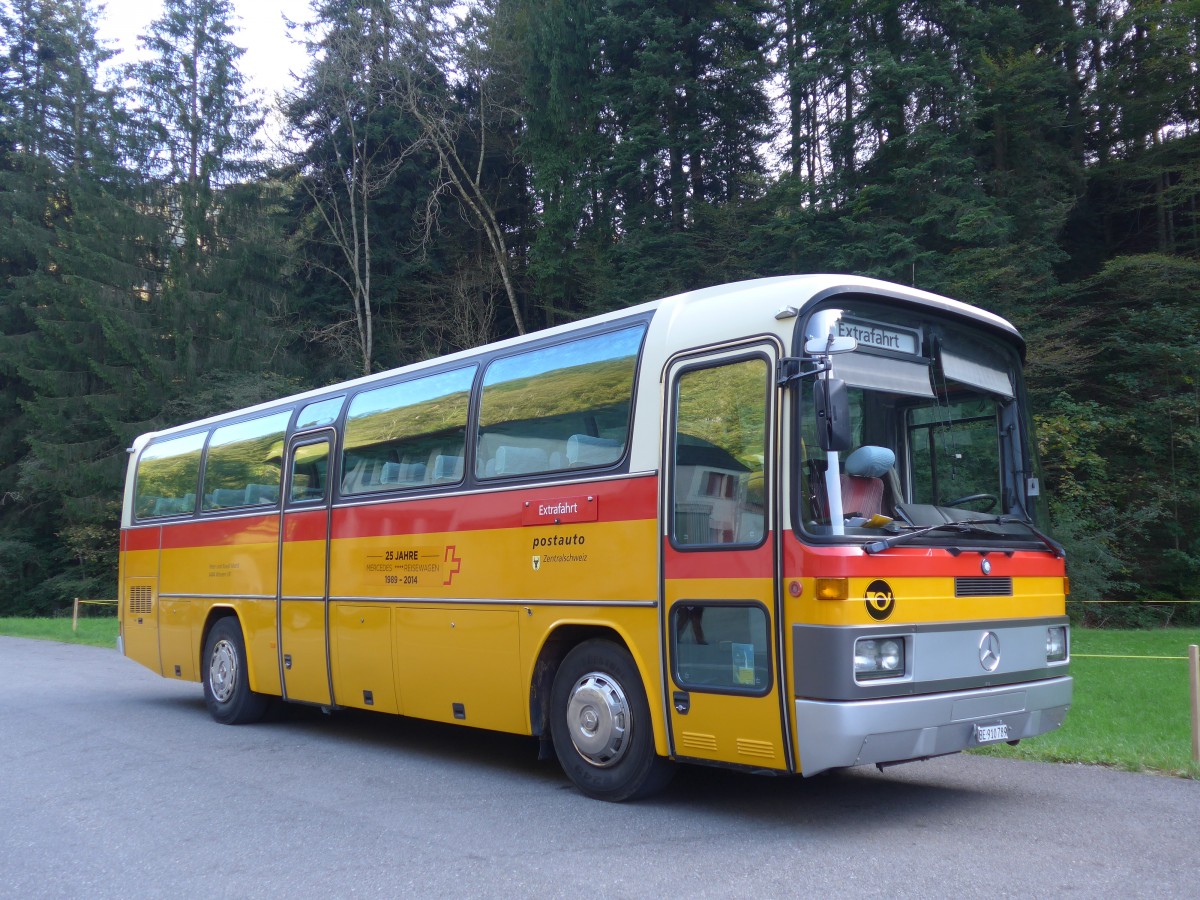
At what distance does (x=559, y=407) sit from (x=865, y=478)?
2.50 meters

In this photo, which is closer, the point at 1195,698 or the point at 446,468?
the point at 1195,698

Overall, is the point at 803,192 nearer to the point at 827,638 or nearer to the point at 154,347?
the point at 827,638

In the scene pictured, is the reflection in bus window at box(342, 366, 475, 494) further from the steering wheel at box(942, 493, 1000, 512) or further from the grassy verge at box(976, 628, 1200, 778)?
the grassy verge at box(976, 628, 1200, 778)

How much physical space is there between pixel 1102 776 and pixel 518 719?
4.31m

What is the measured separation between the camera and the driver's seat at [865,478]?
6535mm

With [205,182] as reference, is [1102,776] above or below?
below

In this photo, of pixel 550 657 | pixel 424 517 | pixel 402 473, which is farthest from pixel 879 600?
pixel 402 473

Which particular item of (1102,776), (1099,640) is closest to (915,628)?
(1102,776)

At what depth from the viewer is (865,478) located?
668 cm

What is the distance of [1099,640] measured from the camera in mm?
21250

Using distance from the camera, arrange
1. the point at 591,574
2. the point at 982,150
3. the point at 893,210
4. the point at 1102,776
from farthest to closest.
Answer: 1. the point at 982,150
2. the point at 893,210
3. the point at 1102,776
4. the point at 591,574

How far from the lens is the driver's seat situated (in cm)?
654

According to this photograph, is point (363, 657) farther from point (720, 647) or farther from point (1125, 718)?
point (1125, 718)

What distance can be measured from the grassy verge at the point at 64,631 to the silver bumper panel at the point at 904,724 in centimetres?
2077
